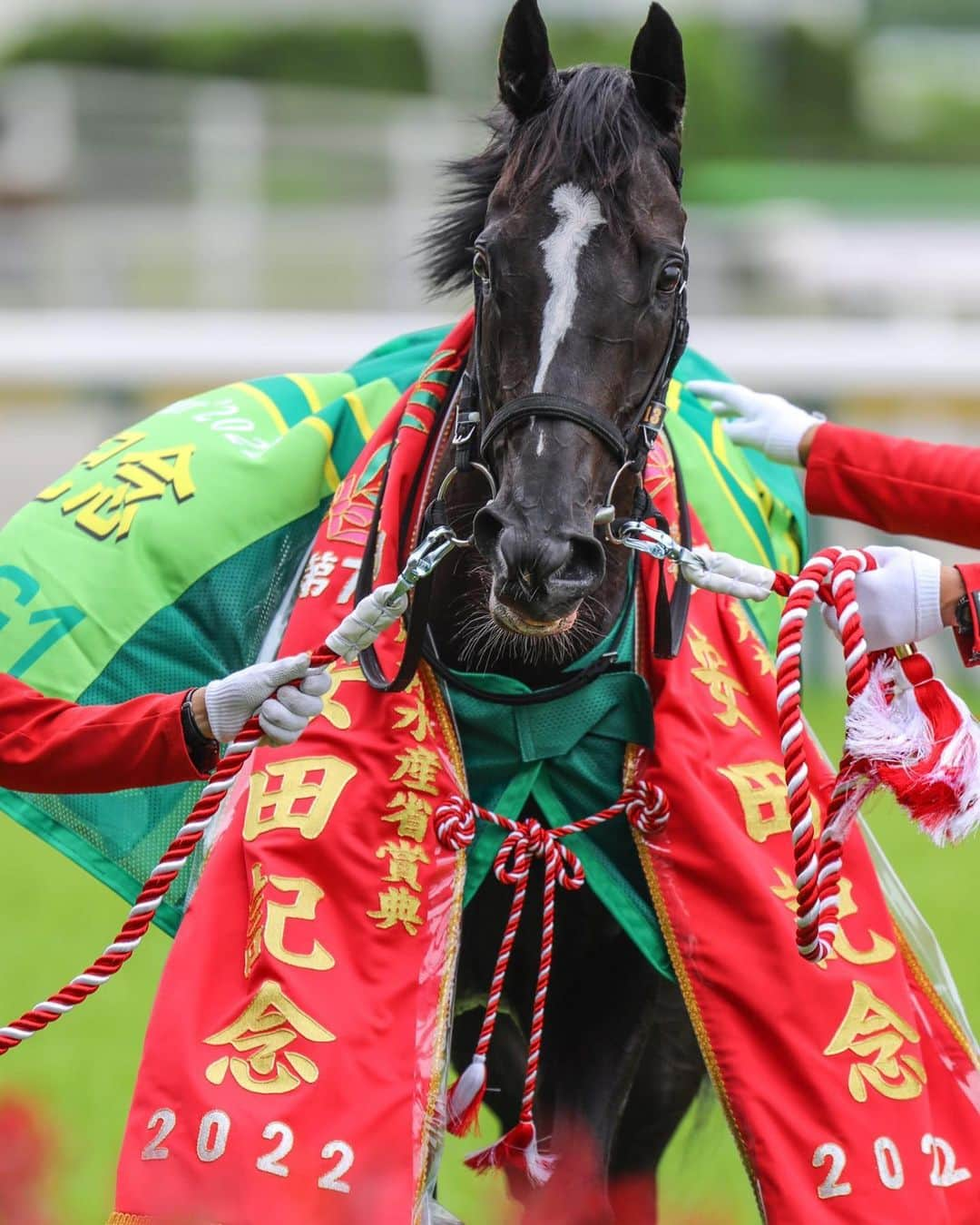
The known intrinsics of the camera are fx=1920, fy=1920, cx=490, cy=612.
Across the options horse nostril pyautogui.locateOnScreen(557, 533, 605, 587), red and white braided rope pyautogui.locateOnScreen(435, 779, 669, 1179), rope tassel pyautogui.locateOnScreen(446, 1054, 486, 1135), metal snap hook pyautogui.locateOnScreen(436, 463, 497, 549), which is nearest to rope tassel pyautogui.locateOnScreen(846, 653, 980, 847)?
red and white braided rope pyautogui.locateOnScreen(435, 779, 669, 1179)

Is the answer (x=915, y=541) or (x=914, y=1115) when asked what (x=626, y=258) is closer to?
(x=914, y=1115)

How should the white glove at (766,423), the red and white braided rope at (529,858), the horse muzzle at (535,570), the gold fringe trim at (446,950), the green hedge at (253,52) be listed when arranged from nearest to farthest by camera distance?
the horse muzzle at (535,570), the gold fringe trim at (446,950), the red and white braided rope at (529,858), the white glove at (766,423), the green hedge at (253,52)

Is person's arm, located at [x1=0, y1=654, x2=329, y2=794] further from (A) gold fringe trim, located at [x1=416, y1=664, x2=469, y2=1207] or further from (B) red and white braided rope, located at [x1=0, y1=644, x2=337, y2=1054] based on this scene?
(A) gold fringe trim, located at [x1=416, y1=664, x2=469, y2=1207]

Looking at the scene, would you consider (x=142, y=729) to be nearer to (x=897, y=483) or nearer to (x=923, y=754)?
(x=923, y=754)

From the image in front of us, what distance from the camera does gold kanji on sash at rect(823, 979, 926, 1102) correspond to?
106 inches

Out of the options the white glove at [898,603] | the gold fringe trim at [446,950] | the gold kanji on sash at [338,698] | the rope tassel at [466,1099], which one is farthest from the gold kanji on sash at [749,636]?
the rope tassel at [466,1099]

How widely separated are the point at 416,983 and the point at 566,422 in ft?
2.65

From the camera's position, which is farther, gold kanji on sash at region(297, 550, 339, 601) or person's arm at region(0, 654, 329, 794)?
gold kanji on sash at region(297, 550, 339, 601)

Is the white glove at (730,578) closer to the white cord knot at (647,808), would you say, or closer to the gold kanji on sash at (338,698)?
the white cord knot at (647,808)

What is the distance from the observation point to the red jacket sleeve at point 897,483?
3.05 meters

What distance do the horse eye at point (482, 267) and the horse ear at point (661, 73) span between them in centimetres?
33

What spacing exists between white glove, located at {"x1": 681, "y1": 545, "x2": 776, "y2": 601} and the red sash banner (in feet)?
0.89

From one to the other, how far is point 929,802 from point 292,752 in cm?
89

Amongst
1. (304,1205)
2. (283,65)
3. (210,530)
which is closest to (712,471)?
(210,530)
